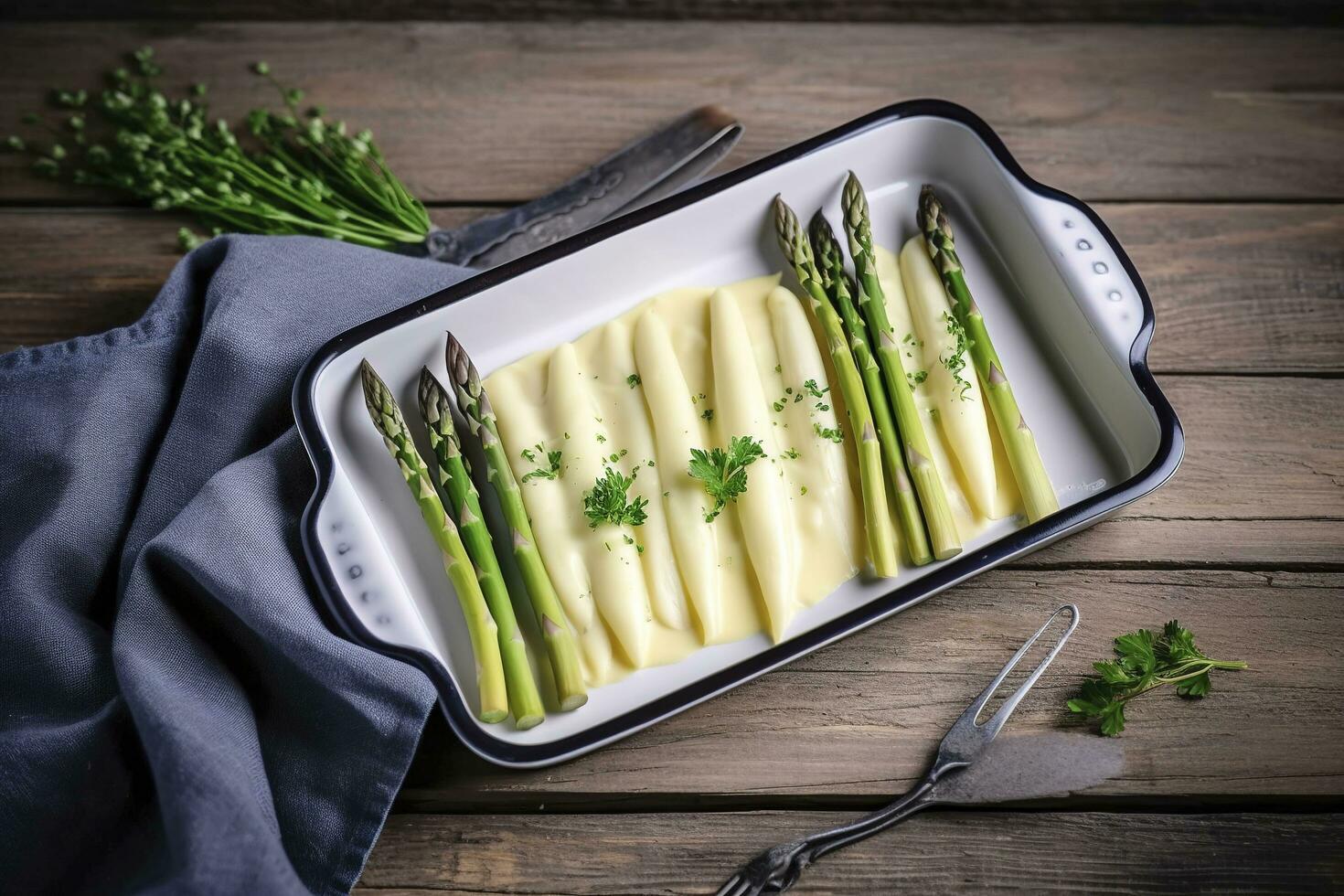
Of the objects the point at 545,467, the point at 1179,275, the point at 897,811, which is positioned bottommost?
the point at 897,811

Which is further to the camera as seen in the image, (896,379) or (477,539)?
(896,379)

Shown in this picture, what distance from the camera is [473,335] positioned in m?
2.10

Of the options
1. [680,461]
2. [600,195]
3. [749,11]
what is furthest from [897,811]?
[749,11]

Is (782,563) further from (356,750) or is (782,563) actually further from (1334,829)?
(1334,829)

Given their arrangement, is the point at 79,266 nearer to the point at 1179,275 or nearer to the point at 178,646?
the point at 178,646

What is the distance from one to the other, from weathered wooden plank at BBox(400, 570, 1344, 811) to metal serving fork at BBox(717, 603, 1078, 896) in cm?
4

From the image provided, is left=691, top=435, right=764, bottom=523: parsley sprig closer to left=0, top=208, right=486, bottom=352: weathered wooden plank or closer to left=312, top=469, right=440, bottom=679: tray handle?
left=312, top=469, right=440, bottom=679: tray handle

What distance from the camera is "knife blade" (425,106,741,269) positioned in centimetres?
230

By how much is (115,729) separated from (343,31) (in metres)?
1.82

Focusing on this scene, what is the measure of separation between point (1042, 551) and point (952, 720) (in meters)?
0.42

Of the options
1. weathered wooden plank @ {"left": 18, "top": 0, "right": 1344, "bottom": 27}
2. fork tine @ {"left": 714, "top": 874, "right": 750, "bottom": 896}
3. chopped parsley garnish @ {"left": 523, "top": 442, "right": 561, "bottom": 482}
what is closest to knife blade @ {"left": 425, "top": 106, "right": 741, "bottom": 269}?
weathered wooden plank @ {"left": 18, "top": 0, "right": 1344, "bottom": 27}

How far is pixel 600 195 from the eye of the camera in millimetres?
2324

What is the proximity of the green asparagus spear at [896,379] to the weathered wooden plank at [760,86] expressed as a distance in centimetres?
44

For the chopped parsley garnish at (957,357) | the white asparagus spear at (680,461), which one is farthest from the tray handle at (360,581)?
the chopped parsley garnish at (957,357)
